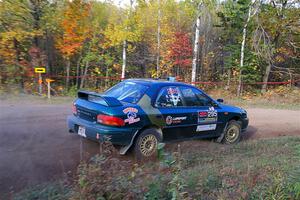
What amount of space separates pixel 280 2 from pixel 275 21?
1322mm

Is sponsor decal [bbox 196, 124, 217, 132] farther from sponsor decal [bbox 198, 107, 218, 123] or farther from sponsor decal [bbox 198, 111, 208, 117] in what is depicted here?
sponsor decal [bbox 198, 111, 208, 117]

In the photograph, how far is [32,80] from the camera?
1712cm

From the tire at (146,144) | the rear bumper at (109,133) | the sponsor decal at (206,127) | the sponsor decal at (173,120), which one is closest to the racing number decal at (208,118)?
the sponsor decal at (206,127)

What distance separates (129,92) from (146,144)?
3.81 ft

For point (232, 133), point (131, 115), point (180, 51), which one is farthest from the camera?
point (180, 51)

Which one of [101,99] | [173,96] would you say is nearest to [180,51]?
[173,96]

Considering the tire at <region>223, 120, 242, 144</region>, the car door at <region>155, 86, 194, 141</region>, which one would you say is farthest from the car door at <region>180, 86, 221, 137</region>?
the tire at <region>223, 120, 242, 144</region>

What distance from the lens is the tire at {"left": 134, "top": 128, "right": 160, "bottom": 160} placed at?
6484 mm

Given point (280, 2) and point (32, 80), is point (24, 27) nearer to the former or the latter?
point (32, 80)

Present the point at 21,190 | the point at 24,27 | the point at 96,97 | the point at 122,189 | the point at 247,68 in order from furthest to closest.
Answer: the point at 247,68
the point at 24,27
the point at 96,97
the point at 21,190
the point at 122,189

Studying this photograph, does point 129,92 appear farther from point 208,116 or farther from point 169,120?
→ point 208,116

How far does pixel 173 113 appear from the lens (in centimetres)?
700

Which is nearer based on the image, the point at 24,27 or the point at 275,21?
the point at 24,27

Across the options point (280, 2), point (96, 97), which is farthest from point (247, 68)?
point (96, 97)
